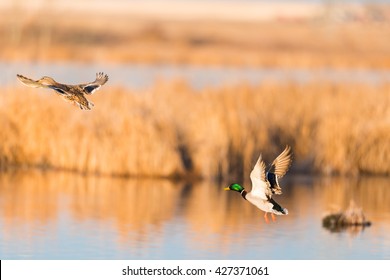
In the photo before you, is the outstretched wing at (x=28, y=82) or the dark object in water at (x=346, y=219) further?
the dark object in water at (x=346, y=219)

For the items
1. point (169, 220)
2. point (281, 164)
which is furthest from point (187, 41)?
point (281, 164)

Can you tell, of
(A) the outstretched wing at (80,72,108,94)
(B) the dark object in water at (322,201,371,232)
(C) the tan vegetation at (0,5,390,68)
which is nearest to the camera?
(A) the outstretched wing at (80,72,108,94)

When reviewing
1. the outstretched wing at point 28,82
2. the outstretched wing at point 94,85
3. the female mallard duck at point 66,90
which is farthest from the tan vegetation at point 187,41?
the outstretched wing at point 28,82

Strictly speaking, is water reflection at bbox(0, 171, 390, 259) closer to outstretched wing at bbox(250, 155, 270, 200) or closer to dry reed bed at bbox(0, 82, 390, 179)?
dry reed bed at bbox(0, 82, 390, 179)

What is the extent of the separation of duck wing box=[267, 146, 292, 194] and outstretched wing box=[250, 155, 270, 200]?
0.06 metres

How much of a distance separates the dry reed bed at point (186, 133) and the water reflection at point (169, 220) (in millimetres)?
471

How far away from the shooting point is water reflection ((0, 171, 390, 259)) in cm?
1328

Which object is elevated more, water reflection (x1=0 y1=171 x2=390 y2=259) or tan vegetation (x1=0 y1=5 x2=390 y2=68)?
tan vegetation (x1=0 y1=5 x2=390 y2=68)

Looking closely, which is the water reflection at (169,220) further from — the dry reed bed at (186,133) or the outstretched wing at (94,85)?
the outstretched wing at (94,85)

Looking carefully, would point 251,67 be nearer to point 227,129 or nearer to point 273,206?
point 227,129

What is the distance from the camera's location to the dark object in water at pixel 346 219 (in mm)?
14977

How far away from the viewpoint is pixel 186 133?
19172mm

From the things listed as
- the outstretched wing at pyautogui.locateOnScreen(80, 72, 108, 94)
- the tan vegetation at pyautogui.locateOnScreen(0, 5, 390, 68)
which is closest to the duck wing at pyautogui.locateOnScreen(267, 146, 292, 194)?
the outstretched wing at pyautogui.locateOnScreen(80, 72, 108, 94)

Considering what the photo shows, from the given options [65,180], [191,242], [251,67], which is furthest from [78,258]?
[251,67]
